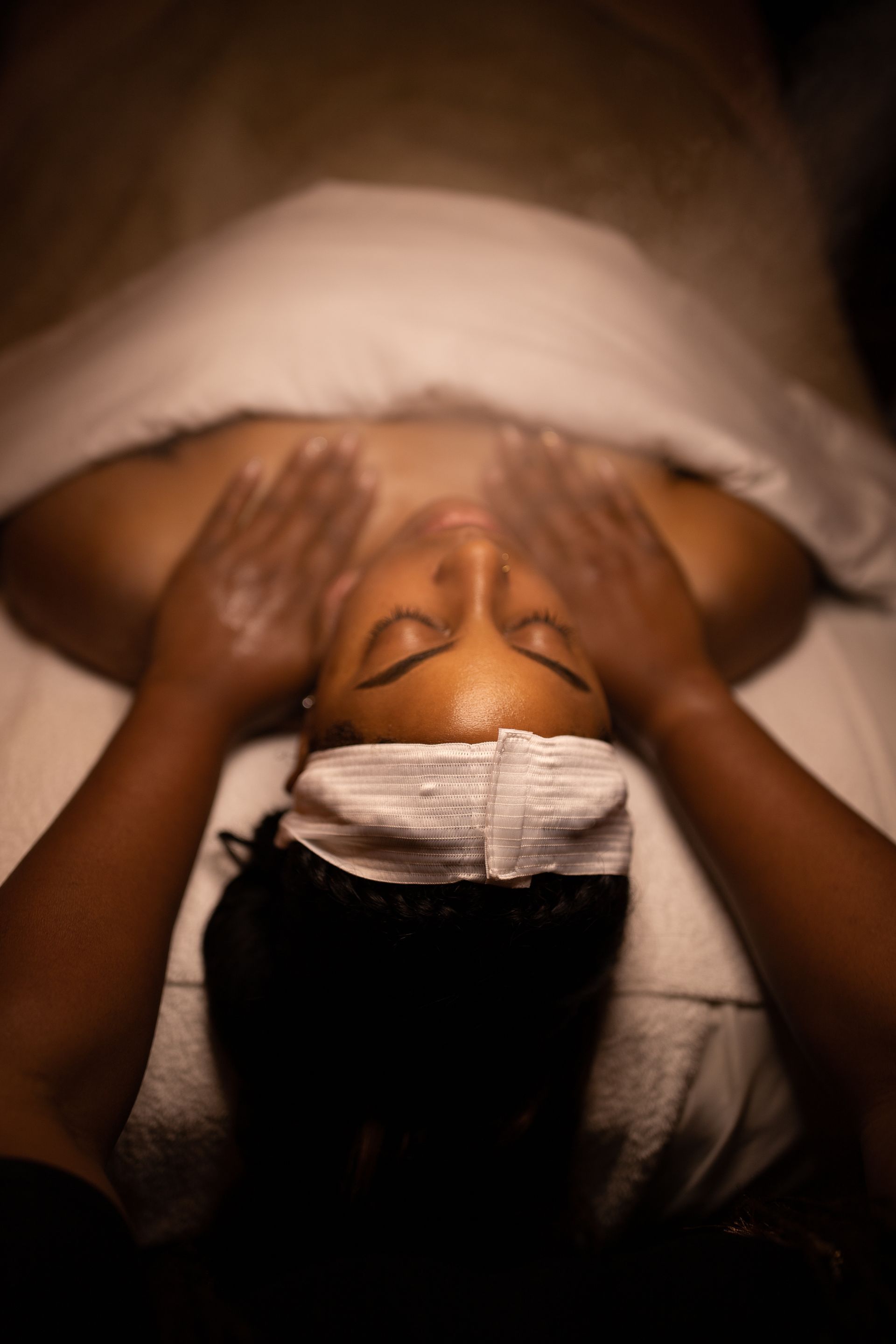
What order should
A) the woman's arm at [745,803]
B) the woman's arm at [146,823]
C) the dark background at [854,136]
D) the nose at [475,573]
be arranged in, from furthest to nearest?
the dark background at [854,136]
the nose at [475,573]
the woman's arm at [745,803]
the woman's arm at [146,823]

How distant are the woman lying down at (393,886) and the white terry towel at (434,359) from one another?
6.2 inches

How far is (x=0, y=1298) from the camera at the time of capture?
18.4 inches

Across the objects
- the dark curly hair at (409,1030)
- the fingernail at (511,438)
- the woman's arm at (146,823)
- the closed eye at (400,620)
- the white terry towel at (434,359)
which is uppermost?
the white terry towel at (434,359)

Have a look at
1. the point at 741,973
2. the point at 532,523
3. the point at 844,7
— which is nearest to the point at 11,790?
the point at 532,523

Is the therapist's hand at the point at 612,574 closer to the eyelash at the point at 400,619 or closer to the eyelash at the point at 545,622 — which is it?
the eyelash at the point at 545,622

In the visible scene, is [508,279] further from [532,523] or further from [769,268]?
[769,268]

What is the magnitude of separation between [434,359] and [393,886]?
0.91 m

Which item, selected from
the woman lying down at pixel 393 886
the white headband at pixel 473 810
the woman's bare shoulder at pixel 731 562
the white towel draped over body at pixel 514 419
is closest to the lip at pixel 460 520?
the woman lying down at pixel 393 886

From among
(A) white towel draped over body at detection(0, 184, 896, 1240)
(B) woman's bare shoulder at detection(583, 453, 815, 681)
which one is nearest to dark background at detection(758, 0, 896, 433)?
(A) white towel draped over body at detection(0, 184, 896, 1240)

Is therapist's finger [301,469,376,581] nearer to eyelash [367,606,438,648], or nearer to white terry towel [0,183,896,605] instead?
white terry towel [0,183,896,605]

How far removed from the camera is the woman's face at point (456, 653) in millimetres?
783

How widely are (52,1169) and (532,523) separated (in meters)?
1.07

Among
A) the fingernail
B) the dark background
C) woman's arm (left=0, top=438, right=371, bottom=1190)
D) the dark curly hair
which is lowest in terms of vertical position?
the dark curly hair

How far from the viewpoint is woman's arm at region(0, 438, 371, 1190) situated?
2.24ft
